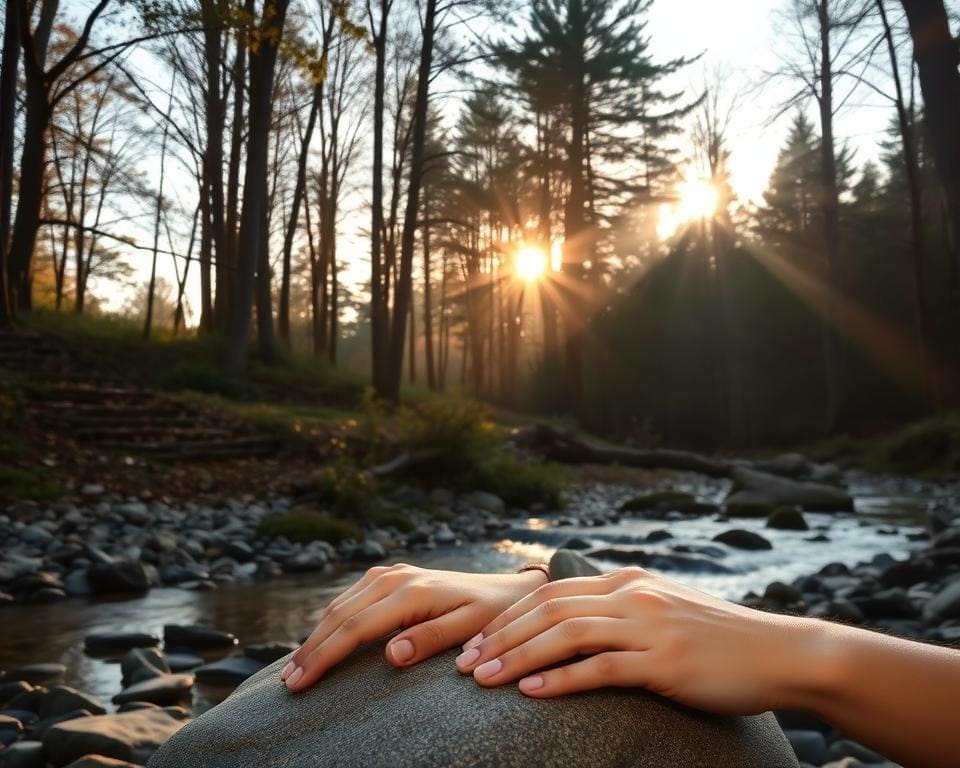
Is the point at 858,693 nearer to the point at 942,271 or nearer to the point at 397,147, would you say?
the point at 397,147

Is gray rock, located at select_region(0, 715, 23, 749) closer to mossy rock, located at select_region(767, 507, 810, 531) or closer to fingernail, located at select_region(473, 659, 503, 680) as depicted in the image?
fingernail, located at select_region(473, 659, 503, 680)

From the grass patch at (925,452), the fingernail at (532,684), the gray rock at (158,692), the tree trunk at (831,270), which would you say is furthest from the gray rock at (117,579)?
the tree trunk at (831,270)

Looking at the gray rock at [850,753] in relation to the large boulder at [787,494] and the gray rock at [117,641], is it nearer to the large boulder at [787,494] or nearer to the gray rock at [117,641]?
the gray rock at [117,641]

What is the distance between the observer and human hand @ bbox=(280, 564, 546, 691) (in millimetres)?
1190

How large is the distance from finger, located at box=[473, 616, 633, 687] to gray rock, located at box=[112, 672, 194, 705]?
222 cm

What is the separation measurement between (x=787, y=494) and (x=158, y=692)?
9.47 metres

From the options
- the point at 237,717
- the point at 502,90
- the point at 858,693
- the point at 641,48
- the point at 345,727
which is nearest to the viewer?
the point at 858,693

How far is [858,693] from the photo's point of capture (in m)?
1.01

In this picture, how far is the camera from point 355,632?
3.96 ft

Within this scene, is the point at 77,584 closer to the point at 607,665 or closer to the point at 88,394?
the point at 607,665

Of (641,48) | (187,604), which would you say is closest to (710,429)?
(641,48)

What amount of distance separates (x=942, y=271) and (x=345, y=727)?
77.1ft

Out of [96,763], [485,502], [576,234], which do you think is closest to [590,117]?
[576,234]

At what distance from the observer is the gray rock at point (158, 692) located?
9.29ft
